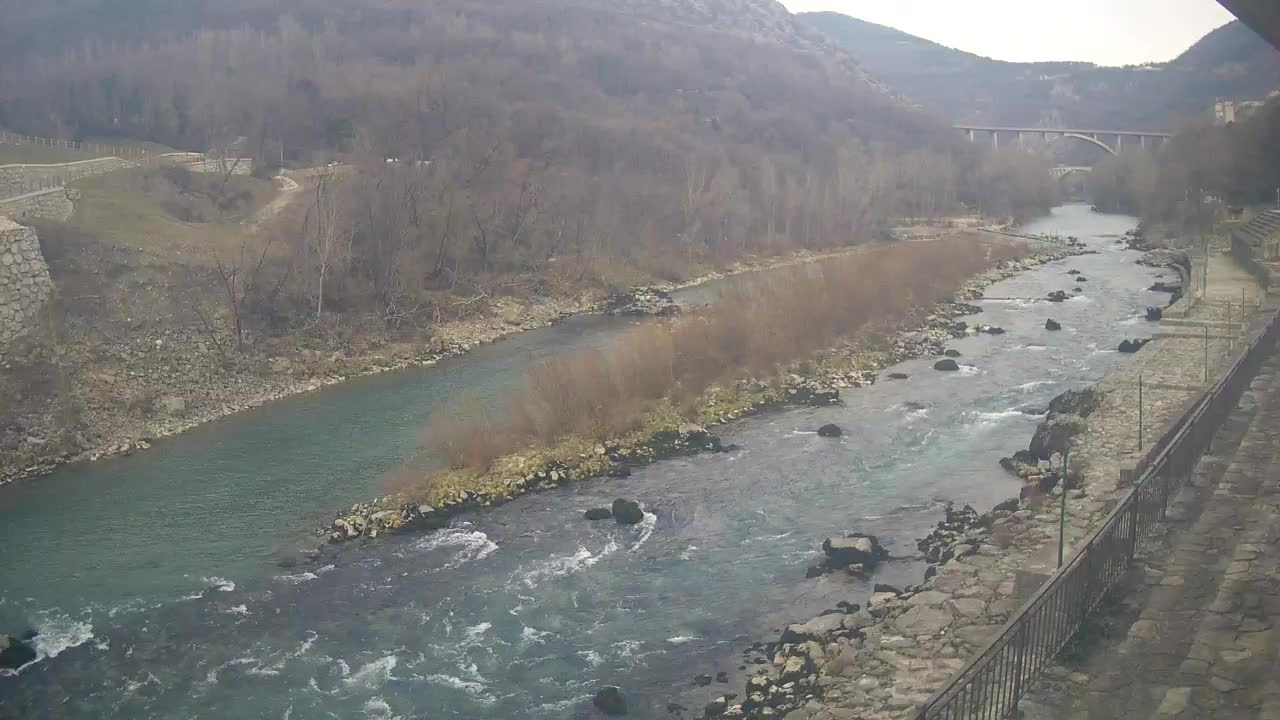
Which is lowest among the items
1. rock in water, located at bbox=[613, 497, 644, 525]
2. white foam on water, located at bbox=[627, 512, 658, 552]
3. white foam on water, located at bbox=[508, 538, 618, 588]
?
white foam on water, located at bbox=[508, 538, 618, 588]

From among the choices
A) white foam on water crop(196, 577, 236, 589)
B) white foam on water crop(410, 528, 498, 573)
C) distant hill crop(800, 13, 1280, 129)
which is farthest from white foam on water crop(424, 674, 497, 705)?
distant hill crop(800, 13, 1280, 129)

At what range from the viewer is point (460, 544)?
13070 millimetres

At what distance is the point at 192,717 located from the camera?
30.8 ft

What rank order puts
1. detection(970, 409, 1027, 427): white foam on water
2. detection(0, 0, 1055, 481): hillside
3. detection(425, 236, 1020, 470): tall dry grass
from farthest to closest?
detection(0, 0, 1055, 481): hillside
detection(970, 409, 1027, 427): white foam on water
detection(425, 236, 1020, 470): tall dry grass

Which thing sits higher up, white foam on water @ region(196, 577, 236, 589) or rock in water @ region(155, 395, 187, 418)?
rock in water @ region(155, 395, 187, 418)

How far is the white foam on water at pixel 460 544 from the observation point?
12539 millimetres

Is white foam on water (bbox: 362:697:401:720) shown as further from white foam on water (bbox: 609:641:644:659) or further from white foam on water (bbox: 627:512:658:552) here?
white foam on water (bbox: 627:512:658:552)

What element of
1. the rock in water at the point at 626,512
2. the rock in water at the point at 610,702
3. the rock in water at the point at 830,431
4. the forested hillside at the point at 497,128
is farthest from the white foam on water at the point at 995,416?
the forested hillside at the point at 497,128

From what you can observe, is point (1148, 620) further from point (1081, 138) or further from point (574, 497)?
point (1081, 138)

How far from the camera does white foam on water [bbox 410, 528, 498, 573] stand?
41.1 feet

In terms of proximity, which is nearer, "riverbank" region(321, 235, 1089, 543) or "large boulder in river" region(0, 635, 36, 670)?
"large boulder in river" region(0, 635, 36, 670)

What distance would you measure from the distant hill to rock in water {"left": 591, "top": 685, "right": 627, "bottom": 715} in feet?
211

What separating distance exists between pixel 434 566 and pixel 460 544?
704 millimetres

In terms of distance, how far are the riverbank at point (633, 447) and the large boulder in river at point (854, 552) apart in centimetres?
432
